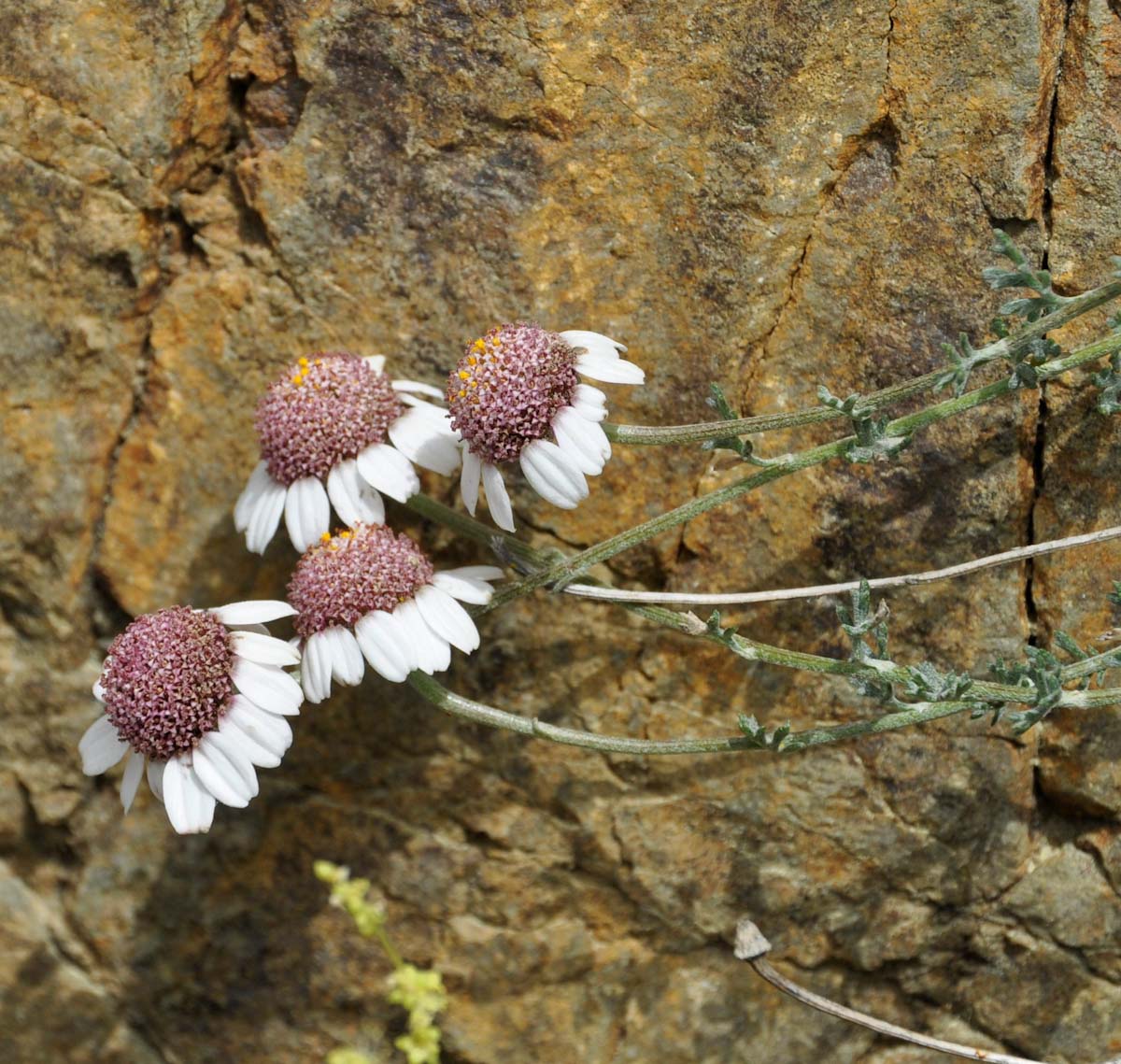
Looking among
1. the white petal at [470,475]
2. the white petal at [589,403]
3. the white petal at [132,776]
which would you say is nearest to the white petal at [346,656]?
the white petal at [470,475]

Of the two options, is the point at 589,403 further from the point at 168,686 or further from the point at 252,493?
the point at 168,686

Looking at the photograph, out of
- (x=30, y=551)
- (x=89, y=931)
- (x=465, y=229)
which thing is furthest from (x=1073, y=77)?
(x=89, y=931)

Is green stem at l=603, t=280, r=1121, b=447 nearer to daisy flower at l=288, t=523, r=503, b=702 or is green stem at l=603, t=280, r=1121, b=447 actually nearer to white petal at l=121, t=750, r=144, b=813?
daisy flower at l=288, t=523, r=503, b=702

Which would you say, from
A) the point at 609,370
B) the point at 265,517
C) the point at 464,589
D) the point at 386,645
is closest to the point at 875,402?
the point at 609,370

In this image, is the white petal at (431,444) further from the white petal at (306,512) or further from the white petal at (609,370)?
the white petal at (609,370)

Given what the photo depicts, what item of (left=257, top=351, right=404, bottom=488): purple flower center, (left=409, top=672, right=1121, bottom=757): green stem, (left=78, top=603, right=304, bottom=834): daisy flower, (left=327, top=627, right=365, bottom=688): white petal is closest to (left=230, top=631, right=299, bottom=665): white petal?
(left=78, top=603, right=304, bottom=834): daisy flower

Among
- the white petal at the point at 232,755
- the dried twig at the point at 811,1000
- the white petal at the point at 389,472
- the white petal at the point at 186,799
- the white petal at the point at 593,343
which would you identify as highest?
the white petal at the point at 593,343
